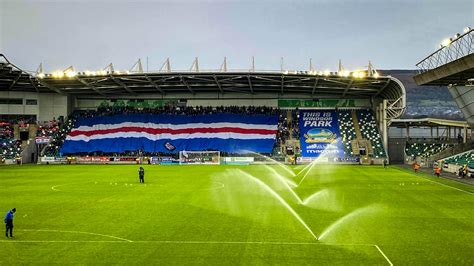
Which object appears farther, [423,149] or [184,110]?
[184,110]

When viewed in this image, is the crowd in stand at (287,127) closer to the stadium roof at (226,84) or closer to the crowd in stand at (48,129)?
the stadium roof at (226,84)

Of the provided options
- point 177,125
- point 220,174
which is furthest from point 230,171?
point 177,125

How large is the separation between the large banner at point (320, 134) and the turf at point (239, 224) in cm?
3519

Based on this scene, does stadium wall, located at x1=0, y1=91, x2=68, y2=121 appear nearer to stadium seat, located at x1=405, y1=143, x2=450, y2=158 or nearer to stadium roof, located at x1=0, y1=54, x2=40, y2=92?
stadium roof, located at x1=0, y1=54, x2=40, y2=92

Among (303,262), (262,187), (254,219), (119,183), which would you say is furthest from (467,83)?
(119,183)

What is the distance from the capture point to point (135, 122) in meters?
80.2

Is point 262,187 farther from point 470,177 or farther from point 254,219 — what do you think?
point 470,177

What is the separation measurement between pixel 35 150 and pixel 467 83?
221 feet

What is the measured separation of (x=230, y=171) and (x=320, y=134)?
27.9 meters

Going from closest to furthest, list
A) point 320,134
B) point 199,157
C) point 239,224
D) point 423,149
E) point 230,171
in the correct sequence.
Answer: point 239,224
point 230,171
point 199,157
point 423,149
point 320,134

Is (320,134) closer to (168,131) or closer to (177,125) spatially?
(177,125)

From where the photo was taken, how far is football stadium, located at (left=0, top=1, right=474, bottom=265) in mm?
16484

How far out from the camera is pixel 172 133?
3036 inches

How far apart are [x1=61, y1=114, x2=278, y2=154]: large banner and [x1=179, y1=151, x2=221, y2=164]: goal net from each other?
2.00 m
